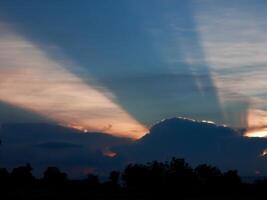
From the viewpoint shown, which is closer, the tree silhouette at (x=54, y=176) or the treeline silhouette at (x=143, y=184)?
the treeline silhouette at (x=143, y=184)

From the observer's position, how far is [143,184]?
143 meters

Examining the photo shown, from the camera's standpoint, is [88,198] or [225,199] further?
[225,199]

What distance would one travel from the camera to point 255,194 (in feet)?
435

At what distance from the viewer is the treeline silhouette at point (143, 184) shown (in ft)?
383

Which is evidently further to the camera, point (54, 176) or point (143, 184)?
point (54, 176)

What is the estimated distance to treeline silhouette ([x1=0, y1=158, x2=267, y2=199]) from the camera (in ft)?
383

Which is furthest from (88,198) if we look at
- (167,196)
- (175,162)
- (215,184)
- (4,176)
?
(4,176)

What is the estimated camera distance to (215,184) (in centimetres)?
13925

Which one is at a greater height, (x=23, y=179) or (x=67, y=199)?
(x=23, y=179)

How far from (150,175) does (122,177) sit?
1134 inches

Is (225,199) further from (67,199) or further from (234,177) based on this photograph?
(67,199)

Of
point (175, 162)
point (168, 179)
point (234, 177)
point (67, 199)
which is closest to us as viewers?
point (67, 199)

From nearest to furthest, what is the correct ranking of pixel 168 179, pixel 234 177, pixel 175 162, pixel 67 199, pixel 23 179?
pixel 67 199
pixel 168 179
pixel 175 162
pixel 234 177
pixel 23 179

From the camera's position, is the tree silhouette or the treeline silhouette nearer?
the treeline silhouette
